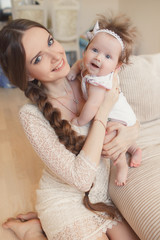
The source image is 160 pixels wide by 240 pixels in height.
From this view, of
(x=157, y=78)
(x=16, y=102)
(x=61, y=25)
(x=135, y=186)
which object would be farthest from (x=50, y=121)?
(x=61, y=25)

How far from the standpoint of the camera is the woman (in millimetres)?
1063

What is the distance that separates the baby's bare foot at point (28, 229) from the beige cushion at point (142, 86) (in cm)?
100

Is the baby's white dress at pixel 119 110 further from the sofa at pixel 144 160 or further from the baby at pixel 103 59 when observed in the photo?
the sofa at pixel 144 160

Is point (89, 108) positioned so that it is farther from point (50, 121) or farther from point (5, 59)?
point (5, 59)

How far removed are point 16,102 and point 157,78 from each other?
7.21 feet

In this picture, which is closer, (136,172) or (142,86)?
(136,172)

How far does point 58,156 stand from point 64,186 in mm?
280

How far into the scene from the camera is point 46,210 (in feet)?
4.11

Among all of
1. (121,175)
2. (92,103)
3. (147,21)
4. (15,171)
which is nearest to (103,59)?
(92,103)

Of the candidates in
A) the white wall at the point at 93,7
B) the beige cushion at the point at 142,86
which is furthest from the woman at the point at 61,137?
the white wall at the point at 93,7

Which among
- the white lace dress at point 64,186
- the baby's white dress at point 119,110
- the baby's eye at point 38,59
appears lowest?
the white lace dress at point 64,186

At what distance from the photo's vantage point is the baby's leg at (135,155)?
52.0 inches

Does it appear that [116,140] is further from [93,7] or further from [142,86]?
[93,7]

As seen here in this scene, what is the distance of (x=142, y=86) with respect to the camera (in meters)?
1.58
